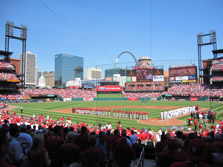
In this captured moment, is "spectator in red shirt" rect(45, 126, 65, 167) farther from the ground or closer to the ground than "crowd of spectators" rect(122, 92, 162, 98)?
farther from the ground

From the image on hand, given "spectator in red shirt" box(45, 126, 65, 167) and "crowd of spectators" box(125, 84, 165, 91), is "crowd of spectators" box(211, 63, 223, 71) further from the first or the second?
"spectator in red shirt" box(45, 126, 65, 167)

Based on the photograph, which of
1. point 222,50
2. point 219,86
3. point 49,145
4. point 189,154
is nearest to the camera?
point 189,154

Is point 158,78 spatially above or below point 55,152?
above

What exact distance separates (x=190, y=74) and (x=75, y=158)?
7234cm

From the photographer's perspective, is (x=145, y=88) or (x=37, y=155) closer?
(x=37, y=155)

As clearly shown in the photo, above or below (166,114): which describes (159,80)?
above

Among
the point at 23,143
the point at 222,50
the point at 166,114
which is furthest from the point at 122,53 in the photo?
the point at 23,143

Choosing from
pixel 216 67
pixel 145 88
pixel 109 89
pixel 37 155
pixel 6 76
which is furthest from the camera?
pixel 109 89

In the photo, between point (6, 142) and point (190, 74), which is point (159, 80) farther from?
point (6, 142)

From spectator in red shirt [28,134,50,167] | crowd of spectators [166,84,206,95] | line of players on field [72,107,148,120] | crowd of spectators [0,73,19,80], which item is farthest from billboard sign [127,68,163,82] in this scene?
spectator in red shirt [28,134,50,167]

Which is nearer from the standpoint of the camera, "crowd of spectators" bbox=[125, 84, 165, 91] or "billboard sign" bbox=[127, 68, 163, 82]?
"crowd of spectators" bbox=[125, 84, 165, 91]

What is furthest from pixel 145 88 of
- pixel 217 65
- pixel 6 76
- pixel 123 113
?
pixel 6 76

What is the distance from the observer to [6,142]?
121 inches

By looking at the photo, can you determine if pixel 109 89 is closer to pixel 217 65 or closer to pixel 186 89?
pixel 186 89
